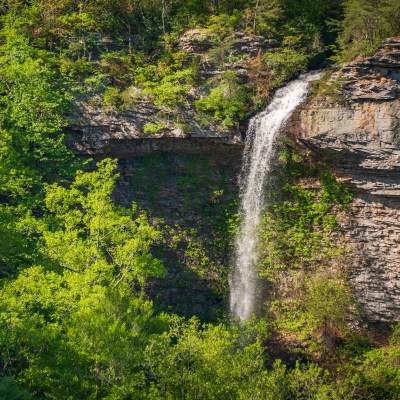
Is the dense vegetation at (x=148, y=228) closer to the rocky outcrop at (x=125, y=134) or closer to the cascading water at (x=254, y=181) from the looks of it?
the rocky outcrop at (x=125, y=134)

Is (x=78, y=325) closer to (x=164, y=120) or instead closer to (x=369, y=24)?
(x=164, y=120)

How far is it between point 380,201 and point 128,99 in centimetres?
1137

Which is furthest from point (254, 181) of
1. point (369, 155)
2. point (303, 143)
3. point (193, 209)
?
point (369, 155)

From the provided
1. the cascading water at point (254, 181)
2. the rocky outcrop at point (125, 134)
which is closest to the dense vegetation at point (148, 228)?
the rocky outcrop at point (125, 134)

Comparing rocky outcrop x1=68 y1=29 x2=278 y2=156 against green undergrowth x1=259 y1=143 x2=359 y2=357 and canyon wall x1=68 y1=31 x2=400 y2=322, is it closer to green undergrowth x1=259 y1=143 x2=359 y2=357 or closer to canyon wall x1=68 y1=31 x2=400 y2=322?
canyon wall x1=68 y1=31 x2=400 y2=322

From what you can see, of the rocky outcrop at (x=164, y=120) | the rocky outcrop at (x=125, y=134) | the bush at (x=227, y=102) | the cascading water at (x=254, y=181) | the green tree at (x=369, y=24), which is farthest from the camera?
the rocky outcrop at (x=125, y=134)

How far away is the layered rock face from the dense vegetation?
2.67 ft

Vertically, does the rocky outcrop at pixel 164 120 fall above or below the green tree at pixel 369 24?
below

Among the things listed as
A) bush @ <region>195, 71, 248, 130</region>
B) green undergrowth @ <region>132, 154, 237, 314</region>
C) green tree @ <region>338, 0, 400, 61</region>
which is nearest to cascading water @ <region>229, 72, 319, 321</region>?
green undergrowth @ <region>132, 154, 237, 314</region>

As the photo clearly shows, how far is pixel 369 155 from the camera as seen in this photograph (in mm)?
20984

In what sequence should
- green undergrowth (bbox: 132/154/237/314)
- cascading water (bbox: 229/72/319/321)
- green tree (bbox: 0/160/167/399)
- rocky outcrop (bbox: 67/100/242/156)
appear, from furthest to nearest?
green undergrowth (bbox: 132/154/237/314) → rocky outcrop (bbox: 67/100/242/156) → cascading water (bbox: 229/72/319/321) → green tree (bbox: 0/160/167/399)

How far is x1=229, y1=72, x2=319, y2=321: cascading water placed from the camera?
918 inches

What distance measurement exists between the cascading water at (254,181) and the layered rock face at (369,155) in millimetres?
1295

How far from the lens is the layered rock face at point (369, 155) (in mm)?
20500
